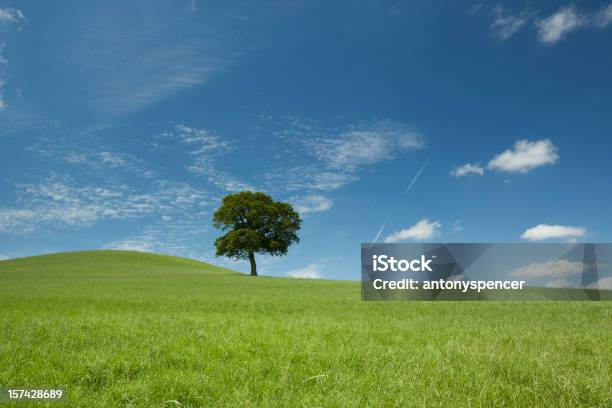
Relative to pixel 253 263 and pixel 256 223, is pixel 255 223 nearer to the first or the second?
pixel 256 223

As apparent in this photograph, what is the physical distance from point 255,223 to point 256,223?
17 cm

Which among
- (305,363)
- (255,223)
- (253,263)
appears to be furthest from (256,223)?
(305,363)

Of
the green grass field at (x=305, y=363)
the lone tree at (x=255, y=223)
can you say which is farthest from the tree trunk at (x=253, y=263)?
the green grass field at (x=305, y=363)

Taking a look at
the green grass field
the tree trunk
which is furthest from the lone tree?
the green grass field

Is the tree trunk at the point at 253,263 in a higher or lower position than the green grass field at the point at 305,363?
higher

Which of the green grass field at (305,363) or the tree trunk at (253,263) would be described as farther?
the tree trunk at (253,263)

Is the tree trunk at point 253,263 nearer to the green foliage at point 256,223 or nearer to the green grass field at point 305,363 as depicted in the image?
the green foliage at point 256,223

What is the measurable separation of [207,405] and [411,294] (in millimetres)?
22042

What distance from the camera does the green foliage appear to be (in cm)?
6956

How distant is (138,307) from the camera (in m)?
20.8

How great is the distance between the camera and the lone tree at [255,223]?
69562mm

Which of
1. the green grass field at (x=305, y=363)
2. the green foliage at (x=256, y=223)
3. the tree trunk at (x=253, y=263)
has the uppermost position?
→ the green foliage at (x=256, y=223)

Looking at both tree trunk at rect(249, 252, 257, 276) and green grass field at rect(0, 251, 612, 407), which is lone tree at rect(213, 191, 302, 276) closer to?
tree trunk at rect(249, 252, 257, 276)

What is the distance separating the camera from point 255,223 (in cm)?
7088
